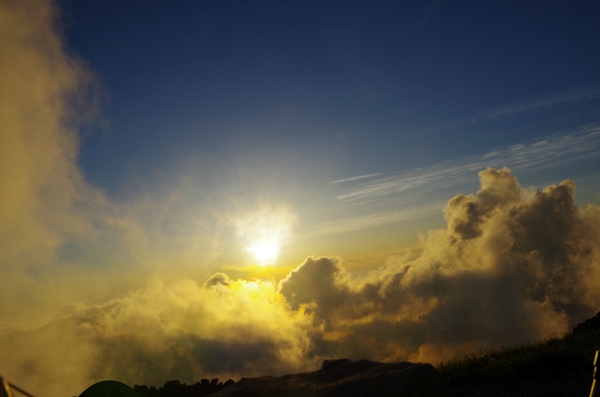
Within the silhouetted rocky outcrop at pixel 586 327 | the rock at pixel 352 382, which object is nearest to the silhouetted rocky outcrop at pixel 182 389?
the rock at pixel 352 382

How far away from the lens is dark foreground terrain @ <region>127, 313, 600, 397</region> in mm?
10133

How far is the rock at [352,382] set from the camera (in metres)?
9.93

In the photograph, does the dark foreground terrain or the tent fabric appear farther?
the dark foreground terrain

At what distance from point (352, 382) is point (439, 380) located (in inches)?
83.4

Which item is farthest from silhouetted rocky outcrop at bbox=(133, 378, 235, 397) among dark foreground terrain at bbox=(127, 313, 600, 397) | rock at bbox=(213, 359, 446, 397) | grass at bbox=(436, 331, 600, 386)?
grass at bbox=(436, 331, 600, 386)

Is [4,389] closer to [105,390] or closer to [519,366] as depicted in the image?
[105,390]

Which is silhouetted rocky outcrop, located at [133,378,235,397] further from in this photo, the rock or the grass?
the grass

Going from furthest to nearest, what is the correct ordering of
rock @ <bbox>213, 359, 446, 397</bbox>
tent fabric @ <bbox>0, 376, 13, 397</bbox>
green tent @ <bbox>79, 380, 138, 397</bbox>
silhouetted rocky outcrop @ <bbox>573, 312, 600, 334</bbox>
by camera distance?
1. silhouetted rocky outcrop @ <bbox>573, 312, 600, 334</bbox>
2. green tent @ <bbox>79, 380, 138, 397</bbox>
3. rock @ <bbox>213, 359, 446, 397</bbox>
4. tent fabric @ <bbox>0, 376, 13, 397</bbox>

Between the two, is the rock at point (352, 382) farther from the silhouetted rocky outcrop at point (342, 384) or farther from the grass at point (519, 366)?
the grass at point (519, 366)

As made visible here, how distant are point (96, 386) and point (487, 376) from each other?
37.4ft

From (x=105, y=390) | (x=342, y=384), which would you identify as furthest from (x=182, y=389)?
(x=342, y=384)

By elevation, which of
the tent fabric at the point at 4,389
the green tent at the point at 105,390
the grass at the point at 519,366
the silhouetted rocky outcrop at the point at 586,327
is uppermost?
the tent fabric at the point at 4,389

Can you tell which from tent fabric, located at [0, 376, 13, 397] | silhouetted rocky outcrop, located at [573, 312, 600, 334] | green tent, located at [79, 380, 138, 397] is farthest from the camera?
silhouetted rocky outcrop, located at [573, 312, 600, 334]

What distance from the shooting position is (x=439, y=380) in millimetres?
10195
